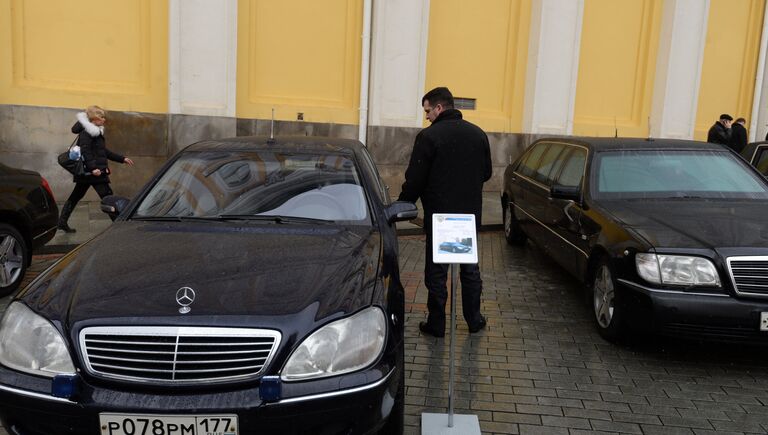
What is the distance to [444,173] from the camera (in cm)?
480

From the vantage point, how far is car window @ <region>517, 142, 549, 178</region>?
7694 mm

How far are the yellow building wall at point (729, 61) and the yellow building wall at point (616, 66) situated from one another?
1426mm

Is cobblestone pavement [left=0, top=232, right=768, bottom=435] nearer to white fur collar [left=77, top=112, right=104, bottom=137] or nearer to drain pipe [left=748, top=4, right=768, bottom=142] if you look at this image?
white fur collar [left=77, top=112, right=104, bottom=137]

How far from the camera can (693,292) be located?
13.9 ft

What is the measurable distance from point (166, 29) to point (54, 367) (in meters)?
8.95

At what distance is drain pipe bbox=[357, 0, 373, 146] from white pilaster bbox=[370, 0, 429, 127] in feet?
0.30

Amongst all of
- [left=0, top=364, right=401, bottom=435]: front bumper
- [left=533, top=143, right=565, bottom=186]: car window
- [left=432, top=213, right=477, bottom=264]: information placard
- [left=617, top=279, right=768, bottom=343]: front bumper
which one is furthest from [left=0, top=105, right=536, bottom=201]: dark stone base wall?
[left=0, top=364, right=401, bottom=435]: front bumper

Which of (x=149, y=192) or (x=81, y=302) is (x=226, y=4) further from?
(x=81, y=302)

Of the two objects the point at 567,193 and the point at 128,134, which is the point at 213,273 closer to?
the point at 567,193

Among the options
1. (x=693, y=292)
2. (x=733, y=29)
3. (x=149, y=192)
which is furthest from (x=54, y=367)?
(x=733, y=29)

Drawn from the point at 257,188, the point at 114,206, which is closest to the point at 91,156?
the point at 114,206

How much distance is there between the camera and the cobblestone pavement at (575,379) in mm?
3721

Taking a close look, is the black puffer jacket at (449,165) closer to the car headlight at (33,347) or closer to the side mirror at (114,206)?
the side mirror at (114,206)

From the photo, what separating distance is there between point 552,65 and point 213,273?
35.9 ft
